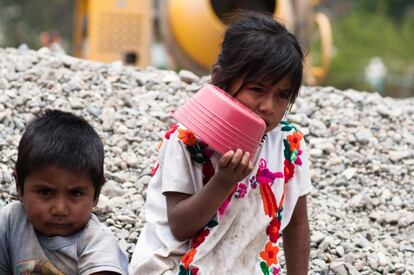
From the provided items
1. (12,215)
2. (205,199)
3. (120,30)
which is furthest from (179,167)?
(120,30)

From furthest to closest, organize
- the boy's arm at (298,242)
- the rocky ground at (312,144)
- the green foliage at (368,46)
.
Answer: the green foliage at (368,46) → the rocky ground at (312,144) → the boy's arm at (298,242)

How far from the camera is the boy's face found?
258 centimetres

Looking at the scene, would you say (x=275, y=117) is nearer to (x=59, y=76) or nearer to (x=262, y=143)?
(x=262, y=143)

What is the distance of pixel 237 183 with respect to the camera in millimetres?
2568

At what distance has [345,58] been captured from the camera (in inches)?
798

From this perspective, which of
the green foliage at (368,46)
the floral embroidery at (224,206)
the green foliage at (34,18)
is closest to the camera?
the floral embroidery at (224,206)

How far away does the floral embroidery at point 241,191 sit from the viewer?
267cm

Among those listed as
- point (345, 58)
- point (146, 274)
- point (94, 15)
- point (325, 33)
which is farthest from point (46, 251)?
point (345, 58)

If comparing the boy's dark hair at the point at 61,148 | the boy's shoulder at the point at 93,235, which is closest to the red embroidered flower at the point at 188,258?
the boy's shoulder at the point at 93,235

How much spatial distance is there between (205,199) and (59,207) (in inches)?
17.0

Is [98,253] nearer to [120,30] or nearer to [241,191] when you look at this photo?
[241,191]

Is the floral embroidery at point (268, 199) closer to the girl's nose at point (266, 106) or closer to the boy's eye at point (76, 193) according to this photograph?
the girl's nose at point (266, 106)

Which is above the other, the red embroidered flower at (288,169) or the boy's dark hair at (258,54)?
the boy's dark hair at (258,54)

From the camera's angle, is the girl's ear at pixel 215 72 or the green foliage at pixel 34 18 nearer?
the girl's ear at pixel 215 72
